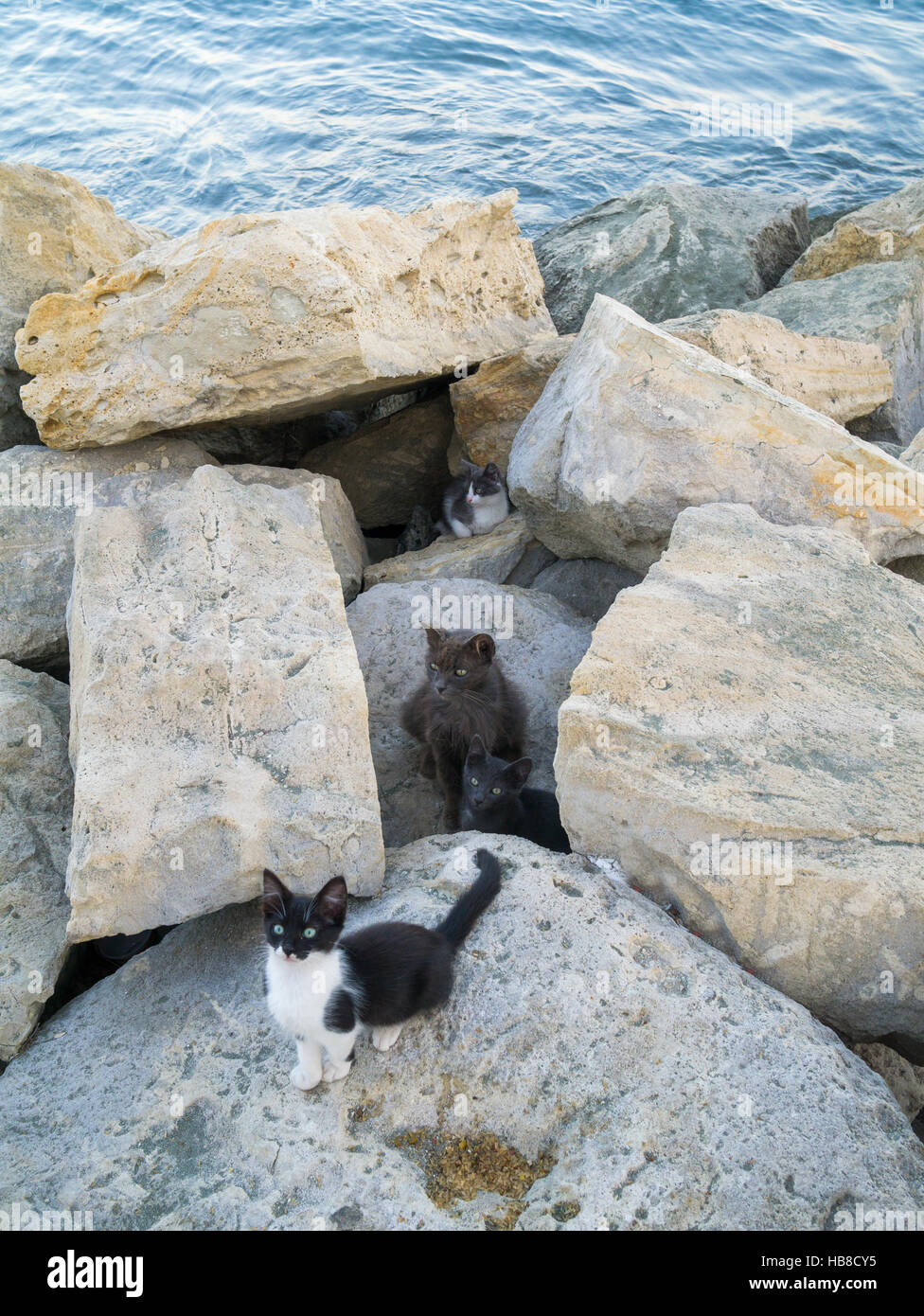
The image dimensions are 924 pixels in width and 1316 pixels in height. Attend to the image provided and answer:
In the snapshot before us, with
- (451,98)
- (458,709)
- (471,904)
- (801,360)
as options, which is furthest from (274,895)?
(451,98)

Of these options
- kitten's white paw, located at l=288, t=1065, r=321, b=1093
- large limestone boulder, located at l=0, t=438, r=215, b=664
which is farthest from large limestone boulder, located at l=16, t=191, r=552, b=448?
kitten's white paw, located at l=288, t=1065, r=321, b=1093

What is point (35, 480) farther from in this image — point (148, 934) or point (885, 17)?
point (885, 17)

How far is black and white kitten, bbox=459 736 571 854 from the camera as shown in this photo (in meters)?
4.82

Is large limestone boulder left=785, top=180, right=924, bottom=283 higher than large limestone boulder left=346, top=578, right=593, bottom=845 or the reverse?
higher

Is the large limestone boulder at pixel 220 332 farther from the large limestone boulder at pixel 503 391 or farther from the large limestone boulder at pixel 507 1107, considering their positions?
the large limestone boulder at pixel 507 1107

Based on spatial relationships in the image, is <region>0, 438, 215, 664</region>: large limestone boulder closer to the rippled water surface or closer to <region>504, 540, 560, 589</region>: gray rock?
<region>504, 540, 560, 589</region>: gray rock

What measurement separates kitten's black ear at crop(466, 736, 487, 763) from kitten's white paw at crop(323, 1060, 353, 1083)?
178 centimetres

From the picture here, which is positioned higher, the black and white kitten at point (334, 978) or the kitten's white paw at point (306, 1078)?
the black and white kitten at point (334, 978)

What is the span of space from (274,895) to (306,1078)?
610 mm

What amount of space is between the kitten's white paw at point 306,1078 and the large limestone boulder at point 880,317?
19.9ft

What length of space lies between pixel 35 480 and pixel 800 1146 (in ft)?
17.2

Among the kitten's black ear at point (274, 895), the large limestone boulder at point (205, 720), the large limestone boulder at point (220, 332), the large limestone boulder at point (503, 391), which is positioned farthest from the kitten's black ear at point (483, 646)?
the large limestone boulder at point (503, 391)

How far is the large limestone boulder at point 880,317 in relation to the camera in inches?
283

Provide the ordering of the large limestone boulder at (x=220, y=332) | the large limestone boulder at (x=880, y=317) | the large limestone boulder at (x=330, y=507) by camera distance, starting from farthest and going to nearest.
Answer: the large limestone boulder at (x=880, y=317), the large limestone boulder at (x=330, y=507), the large limestone boulder at (x=220, y=332)
